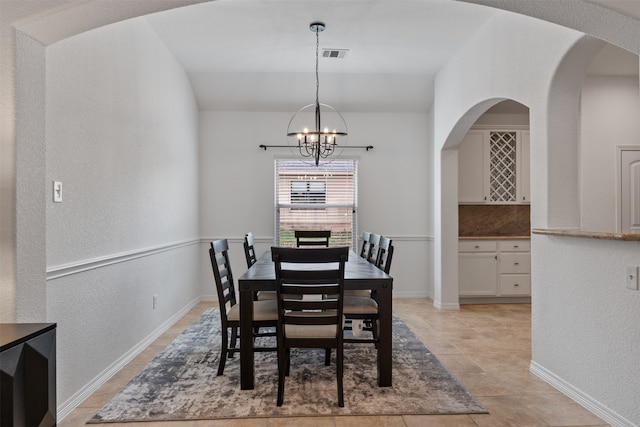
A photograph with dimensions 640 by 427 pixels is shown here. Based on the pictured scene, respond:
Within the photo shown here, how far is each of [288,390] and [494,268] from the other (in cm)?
373

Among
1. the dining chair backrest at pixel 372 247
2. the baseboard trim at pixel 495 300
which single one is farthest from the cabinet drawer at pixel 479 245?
the dining chair backrest at pixel 372 247

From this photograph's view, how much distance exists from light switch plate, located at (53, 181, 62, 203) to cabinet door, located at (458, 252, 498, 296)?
4578 mm

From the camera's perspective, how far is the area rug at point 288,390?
260 cm

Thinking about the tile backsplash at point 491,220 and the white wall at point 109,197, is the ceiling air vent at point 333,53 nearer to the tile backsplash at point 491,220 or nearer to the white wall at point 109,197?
the white wall at point 109,197

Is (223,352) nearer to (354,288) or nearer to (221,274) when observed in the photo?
(221,274)

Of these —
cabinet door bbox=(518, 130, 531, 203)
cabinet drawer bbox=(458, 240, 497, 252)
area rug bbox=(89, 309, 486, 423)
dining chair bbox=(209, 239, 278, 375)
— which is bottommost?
area rug bbox=(89, 309, 486, 423)

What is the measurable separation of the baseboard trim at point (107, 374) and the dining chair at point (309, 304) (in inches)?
49.2

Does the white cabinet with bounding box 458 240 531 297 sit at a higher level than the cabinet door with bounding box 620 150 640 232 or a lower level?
lower

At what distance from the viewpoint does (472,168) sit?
5.83 meters

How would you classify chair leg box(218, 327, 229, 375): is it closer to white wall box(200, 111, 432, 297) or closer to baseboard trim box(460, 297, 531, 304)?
white wall box(200, 111, 432, 297)

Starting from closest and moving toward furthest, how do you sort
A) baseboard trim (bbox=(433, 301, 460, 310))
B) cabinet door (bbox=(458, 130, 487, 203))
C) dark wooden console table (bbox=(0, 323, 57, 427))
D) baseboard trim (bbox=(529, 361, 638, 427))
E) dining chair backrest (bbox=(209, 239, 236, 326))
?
1. dark wooden console table (bbox=(0, 323, 57, 427))
2. baseboard trim (bbox=(529, 361, 638, 427))
3. dining chair backrest (bbox=(209, 239, 236, 326))
4. baseboard trim (bbox=(433, 301, 460, 310))
5. cabinet door (bbox=(458, 130, 487, 203))

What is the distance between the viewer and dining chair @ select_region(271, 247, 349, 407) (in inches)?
102

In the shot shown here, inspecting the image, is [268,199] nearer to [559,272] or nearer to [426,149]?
[426,149]

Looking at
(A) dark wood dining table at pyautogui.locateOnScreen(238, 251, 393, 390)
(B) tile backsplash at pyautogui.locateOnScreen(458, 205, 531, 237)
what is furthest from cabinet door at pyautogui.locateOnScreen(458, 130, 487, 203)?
(A) dark wood dining table at pyautogui.locateOnScreen(238, 251, 393, 390)
